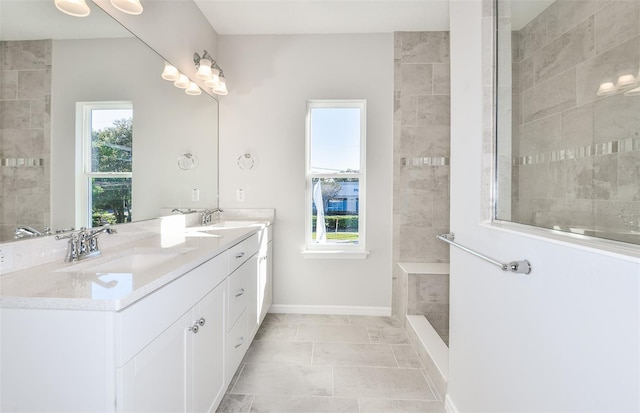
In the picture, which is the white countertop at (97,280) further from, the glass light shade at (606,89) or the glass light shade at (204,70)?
the glass light shade at (606,89)

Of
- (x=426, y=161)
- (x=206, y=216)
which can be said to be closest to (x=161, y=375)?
(x=206, y=216)

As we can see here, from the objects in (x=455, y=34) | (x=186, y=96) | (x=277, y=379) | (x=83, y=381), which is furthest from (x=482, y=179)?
(x=186, y=96)

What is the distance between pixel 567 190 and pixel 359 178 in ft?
6.11

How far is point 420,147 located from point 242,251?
1.99m

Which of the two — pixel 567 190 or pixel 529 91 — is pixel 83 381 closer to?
pixel 567 190

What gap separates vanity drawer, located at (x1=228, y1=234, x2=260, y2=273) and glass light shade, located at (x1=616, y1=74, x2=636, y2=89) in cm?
208

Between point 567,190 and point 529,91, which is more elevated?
point 529,91

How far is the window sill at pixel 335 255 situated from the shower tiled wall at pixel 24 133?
2022mm

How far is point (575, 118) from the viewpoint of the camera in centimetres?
140

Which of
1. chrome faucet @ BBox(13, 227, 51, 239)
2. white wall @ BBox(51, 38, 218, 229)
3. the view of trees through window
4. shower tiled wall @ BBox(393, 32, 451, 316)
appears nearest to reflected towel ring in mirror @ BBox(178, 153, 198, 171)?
white wall @ BBox(51, 38, 218, 229)

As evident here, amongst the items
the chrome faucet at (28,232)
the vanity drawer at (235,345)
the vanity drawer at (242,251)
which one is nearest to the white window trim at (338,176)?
the vanity drawer at (242,251)

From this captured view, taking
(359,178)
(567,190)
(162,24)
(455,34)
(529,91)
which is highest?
(162,24)

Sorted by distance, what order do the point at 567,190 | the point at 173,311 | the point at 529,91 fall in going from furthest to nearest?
the point at 529,91 < the point at 567,190 < the point at 173,311

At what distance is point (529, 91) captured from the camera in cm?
133
